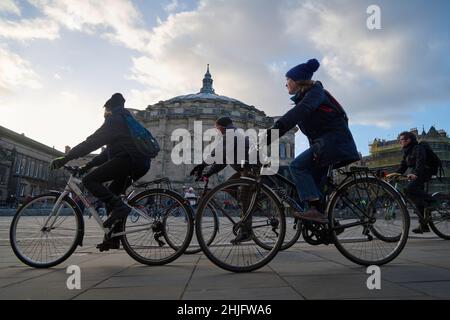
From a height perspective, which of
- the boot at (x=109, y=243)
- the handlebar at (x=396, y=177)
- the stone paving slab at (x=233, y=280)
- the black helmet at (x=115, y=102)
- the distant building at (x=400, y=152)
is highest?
the distant building at (x=400, y=152)

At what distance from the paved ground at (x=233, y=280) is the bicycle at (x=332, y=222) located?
16cm

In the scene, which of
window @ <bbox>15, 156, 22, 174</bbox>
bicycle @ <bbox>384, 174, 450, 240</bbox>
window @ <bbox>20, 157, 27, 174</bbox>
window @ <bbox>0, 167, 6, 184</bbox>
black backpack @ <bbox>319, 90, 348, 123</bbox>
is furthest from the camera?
window @ <bbox>20, 157, 27, 174</bbox>

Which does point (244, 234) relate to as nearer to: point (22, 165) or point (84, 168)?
point (84, 168)

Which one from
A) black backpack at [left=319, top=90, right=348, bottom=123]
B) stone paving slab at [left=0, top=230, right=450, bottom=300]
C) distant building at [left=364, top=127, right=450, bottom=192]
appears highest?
distant building at [left=364, top=127, right=450, bottom=192]

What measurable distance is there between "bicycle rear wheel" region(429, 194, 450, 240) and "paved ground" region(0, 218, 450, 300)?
8.36 ft

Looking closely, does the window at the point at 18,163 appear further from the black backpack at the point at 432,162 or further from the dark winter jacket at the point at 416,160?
the black backpack at the point at 432,162

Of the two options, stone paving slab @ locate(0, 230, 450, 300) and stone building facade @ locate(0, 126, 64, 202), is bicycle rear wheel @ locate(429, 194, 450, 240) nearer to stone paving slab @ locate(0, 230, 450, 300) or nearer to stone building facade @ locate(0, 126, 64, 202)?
stone paving slab @ locate(0, 230, 450, 300)

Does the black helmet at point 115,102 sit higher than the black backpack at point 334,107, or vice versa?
the black helmet at point 115,102

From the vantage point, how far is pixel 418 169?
6336 mm

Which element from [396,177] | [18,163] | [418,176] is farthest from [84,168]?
[18,163]

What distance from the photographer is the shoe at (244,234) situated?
348cm

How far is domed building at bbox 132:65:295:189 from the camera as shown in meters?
57.9

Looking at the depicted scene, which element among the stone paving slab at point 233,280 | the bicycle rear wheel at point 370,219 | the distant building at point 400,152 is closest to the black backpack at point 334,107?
the bicycle rear wheel at point 370,219

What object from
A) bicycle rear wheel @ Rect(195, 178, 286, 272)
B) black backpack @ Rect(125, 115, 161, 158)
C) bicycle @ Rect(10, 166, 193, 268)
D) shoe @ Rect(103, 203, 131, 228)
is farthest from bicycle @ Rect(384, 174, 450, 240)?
shoe @ Rect(103, 203, 131, 228)
